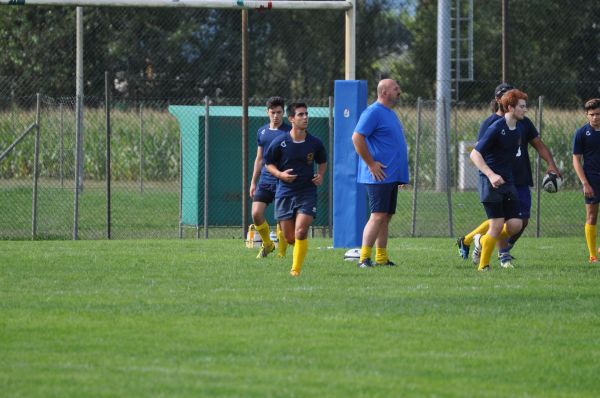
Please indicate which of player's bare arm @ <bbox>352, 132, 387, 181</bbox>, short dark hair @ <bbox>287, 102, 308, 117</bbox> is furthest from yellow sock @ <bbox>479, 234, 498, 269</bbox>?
short dark hair @ <bbox>287, 102, 308, 117</bbox>

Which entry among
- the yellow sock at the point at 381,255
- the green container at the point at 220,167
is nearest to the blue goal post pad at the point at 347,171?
the yellow sock at the point at 381,255

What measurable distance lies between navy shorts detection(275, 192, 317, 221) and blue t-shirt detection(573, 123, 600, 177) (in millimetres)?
3337

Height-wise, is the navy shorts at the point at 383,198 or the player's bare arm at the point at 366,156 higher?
the player's bare arm at the point at 366,156

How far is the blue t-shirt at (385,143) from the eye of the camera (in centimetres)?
1379

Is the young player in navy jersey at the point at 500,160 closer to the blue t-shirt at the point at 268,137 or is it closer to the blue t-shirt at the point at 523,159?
the blue t-shirt at the point at 523,159

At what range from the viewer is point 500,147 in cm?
1341

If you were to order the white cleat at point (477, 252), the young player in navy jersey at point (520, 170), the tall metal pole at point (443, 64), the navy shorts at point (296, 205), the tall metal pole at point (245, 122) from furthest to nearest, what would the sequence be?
the tall metal pole at point (443, 64)
the tall metal pole at point (245, 122)
the white cleat at point (477, 252)
the young player in navy jersey at point (520, 170)
the navy shorts at point (296, 205)

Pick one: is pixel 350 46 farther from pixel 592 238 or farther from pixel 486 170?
pixel 486 170

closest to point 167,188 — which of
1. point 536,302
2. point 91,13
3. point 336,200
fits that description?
point 91,13

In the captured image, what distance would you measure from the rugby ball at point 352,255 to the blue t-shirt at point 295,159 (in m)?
1.30

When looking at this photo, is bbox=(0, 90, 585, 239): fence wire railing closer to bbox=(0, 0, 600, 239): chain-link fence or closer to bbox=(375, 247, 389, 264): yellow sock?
bbox=(0, 0, 600, 239): chain-link fence

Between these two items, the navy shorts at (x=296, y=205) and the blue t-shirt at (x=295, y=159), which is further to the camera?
the blue t-shirt at (x=295, y=159)

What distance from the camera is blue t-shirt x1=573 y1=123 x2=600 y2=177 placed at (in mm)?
15039

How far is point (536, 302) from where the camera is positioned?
11.0 meters
